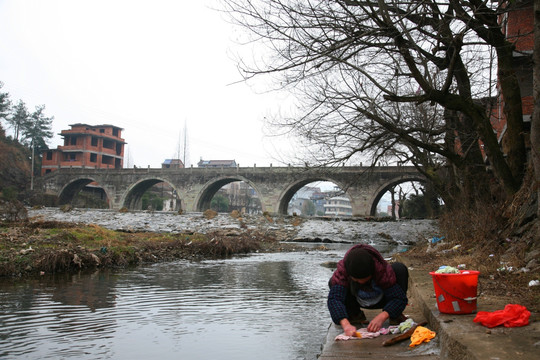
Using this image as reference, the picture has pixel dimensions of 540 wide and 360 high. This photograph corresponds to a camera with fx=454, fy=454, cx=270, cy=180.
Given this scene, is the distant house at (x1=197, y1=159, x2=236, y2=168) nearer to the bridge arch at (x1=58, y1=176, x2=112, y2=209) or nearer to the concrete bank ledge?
the bridge arch at (x1=58, y1=176, x2=112, y2=209)

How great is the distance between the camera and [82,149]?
58594 mm

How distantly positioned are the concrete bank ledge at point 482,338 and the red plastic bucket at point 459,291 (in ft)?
0.20

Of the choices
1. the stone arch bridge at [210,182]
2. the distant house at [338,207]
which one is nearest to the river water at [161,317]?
the stone arch bridge at [210,182]

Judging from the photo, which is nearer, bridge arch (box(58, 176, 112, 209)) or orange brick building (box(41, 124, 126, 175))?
bridge arch (box(58, 176, 112, 209))

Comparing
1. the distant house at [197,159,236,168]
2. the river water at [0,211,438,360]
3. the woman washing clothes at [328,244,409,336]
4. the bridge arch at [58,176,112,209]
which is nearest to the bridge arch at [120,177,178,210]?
the bridge arch at [58,176,112,209]

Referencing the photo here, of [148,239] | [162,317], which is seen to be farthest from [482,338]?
[148,239]

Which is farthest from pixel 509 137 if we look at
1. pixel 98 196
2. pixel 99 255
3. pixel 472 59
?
pixel 98 196

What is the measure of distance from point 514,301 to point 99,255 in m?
7.48

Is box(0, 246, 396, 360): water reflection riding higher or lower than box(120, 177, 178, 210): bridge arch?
lower

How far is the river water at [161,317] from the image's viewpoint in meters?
3.60

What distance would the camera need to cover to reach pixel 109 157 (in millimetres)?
63625

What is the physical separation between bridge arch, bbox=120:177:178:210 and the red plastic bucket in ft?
152

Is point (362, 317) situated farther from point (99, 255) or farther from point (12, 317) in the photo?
point (99, 255)

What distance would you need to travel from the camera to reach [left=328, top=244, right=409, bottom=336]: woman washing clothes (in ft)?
10.7
